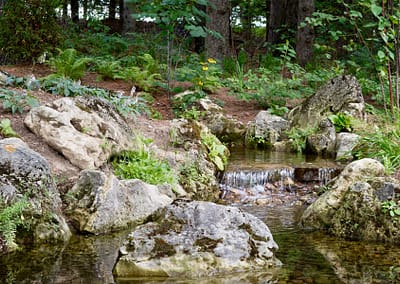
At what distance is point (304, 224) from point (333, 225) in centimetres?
35

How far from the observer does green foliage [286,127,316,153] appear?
386 inches

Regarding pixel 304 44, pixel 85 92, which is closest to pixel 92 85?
pixel 85 92

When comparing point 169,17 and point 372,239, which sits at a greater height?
point 169,17

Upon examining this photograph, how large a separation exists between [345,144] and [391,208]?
3.84m

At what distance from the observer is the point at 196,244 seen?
4.28 m

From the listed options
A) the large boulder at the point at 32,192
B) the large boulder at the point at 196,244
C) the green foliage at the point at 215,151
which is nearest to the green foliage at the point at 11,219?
the large boulder at the point at 32,192

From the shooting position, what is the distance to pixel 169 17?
32.9 ft

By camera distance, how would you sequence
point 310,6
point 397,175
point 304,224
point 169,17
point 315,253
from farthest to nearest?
1. point 310,6
2. point 169,17
3. point 397,175
4. point 304,224
5. point 315,253

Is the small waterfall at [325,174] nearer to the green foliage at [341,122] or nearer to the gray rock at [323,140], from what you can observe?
the gray rock at [323,140]

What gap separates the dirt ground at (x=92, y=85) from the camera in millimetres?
6507

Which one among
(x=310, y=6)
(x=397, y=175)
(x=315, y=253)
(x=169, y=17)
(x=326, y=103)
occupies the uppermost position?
(x=310, y=6)

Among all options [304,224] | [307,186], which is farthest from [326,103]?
[304,224]

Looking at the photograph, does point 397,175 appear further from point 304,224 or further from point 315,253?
point 315,253

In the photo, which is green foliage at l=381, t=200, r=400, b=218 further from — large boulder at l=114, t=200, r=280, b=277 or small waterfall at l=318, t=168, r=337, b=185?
small waterfall at l=318, t=168, r=337, b=185
